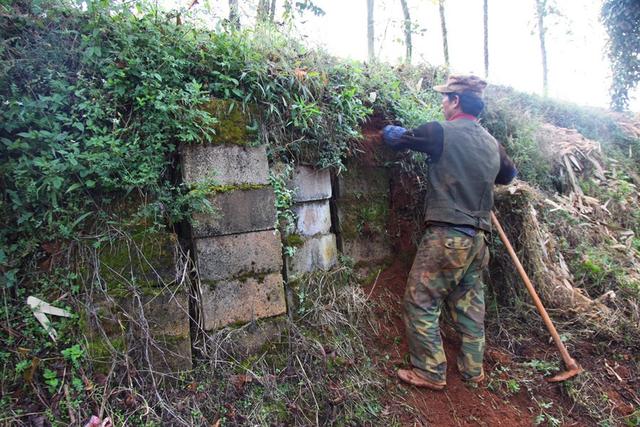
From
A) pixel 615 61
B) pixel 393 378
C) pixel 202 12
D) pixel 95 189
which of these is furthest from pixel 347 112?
pixel 615 61

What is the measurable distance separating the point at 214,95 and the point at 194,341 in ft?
5.55

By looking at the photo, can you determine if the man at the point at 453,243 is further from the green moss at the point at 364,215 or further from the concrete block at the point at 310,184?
the concrete block at the point at 310,184

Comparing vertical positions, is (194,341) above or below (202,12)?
below

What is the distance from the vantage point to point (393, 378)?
2.88m

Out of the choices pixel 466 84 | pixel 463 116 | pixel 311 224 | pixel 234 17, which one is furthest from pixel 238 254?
pixel 466 84

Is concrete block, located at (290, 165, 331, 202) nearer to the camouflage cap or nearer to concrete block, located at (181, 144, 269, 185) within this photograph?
concrete block, located at (181, 144, 269, 185)

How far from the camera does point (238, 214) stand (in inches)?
102

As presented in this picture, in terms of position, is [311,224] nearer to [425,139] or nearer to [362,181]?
[362,181]

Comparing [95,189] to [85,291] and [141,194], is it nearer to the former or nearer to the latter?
[141,194]

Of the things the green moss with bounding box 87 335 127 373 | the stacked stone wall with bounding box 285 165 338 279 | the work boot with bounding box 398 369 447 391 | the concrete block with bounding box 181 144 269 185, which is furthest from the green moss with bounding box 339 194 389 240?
the green moss with bounding box 87 335 127 373

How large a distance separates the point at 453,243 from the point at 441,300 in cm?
47

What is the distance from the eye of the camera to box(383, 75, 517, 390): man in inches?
113

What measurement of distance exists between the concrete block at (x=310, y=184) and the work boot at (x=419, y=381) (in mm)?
1530

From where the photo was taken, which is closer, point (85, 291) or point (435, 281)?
point (85, 291)
